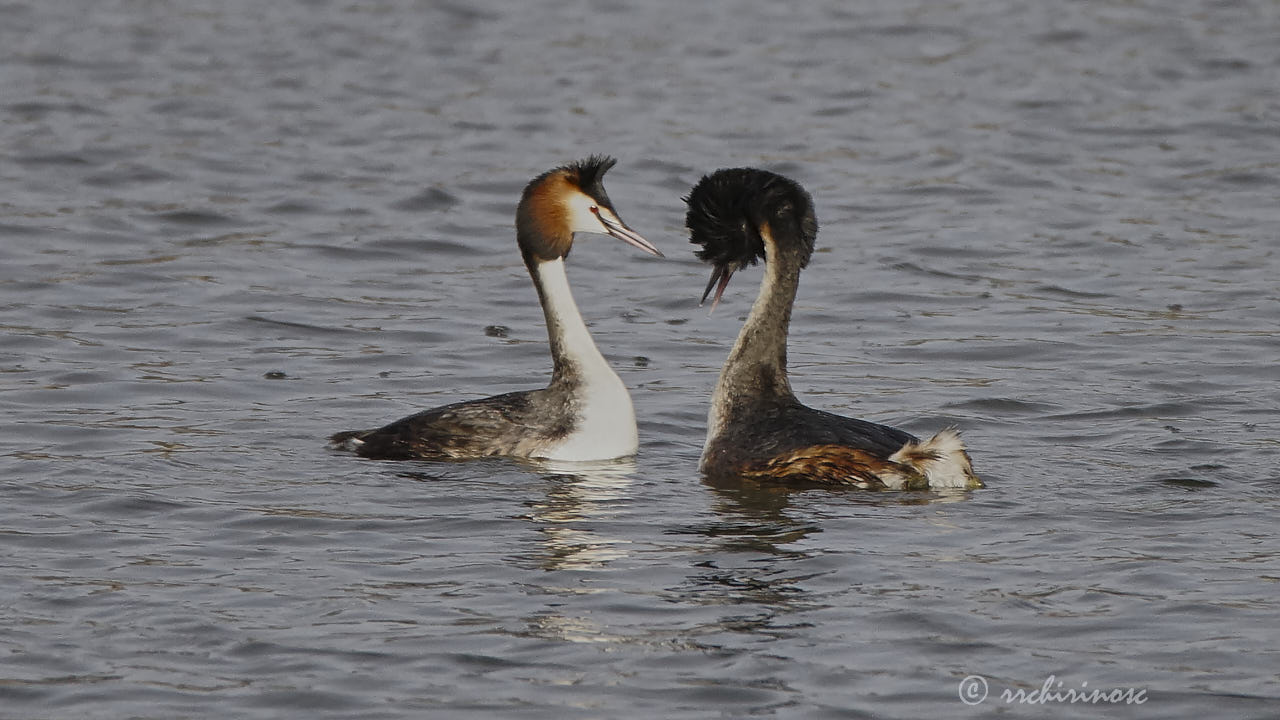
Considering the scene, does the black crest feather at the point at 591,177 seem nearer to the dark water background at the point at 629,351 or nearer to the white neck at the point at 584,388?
the white neck at the point at 584,388

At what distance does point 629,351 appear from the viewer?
12.1 m

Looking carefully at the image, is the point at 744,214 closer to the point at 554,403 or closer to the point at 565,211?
the point at 565,211

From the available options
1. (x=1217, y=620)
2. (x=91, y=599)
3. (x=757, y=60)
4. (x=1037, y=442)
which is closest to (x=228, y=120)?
(x=757, y=60)

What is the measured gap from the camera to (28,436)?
31.8ft

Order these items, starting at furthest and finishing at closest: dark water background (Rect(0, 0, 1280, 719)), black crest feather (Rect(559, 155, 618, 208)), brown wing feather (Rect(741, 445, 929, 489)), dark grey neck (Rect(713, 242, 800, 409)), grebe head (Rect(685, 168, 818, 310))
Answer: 1. black crest feather (Rect(559, 155, 618, 208))
2. dark grey neck (Rect(713, 242, 800, 409))
3. grebe head (Rect(685, 168, 818, 310))
4. brown wing feather (Rect(741, 445, 929, 489))
5. dark water background (Rect(0, 0, 1280, 719))

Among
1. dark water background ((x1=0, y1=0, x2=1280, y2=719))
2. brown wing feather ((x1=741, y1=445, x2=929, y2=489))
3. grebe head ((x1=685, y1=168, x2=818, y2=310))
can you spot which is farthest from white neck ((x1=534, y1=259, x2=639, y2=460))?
brown wing feather ((x1=741, y1=445, x2=929, y2=489))

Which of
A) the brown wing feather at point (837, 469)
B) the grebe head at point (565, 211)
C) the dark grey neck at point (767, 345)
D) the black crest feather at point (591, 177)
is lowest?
the brown wing feather at point (837, 469)

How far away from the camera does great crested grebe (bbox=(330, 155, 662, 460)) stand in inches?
369

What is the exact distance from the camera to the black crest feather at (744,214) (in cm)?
933

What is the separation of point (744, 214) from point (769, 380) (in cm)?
81

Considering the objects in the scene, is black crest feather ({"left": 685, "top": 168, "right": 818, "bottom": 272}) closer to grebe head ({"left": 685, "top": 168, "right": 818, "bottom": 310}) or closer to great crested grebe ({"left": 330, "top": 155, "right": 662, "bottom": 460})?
grebe head ({"left": 685, "top": 168, "right": 818, "bottom": 310})

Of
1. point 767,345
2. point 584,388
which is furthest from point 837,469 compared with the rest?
point 584,388

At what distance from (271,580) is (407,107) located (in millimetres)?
12408

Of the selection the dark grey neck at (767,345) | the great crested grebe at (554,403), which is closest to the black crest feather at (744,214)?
the dark grey neck at (767,345)
